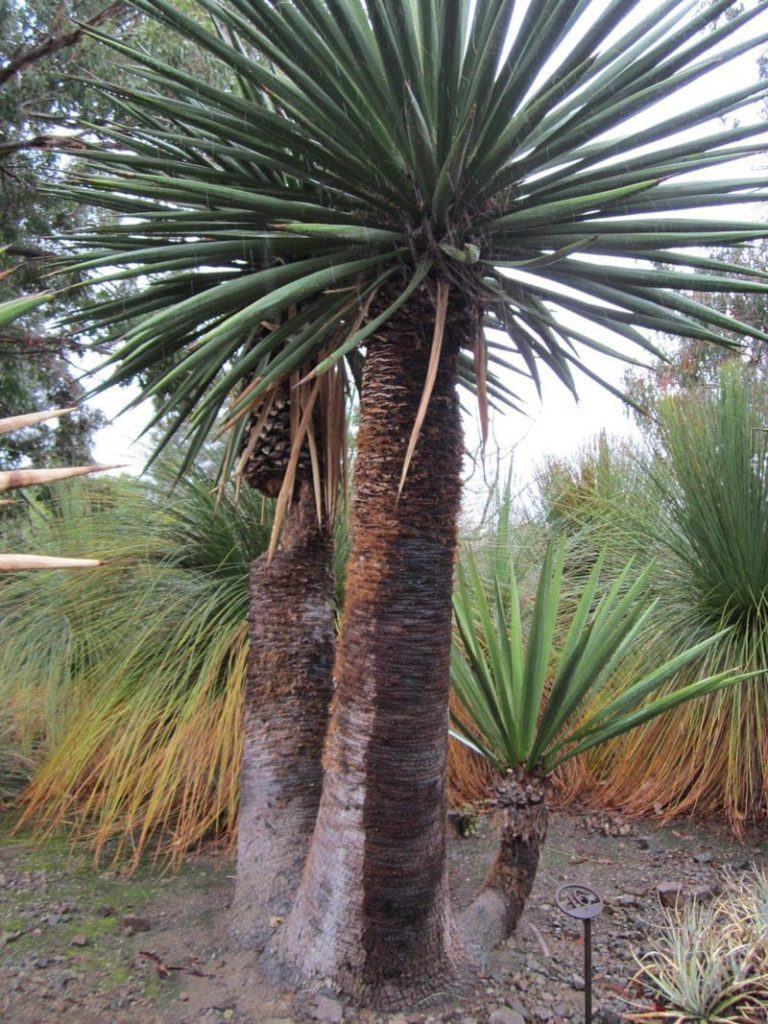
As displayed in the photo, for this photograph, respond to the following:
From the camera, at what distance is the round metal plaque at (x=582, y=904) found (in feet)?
7.29

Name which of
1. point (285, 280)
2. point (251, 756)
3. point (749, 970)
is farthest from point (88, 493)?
point (749, 970)

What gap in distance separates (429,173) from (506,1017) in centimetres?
240

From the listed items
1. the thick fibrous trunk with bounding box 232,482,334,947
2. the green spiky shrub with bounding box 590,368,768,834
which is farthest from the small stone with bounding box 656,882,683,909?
the thick fibrous trunk with bounding box 232,482,334,947

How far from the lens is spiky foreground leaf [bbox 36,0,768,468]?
2.18 metres

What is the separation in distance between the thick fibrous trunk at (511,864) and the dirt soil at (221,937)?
0.12 m

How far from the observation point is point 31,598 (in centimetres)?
480

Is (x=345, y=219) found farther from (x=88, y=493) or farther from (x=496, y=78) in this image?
(x=88, y=493)

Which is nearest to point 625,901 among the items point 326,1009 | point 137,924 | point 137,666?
point 326,1009

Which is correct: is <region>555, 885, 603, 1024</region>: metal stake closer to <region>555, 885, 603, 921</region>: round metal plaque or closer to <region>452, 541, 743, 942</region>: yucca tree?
<region>555, 885, 603, 921</region>: round metal plaque

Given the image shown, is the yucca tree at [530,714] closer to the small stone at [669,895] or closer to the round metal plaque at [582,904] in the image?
the round metal plaque at [582,904]

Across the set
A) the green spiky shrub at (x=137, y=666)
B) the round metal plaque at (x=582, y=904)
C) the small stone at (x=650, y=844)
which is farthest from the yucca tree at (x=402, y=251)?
the small stone at (x=650, y=844)

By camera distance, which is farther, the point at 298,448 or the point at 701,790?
the point at 701,790

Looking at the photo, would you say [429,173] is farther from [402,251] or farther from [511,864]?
[511,864]

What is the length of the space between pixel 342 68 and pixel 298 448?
1163 mm
